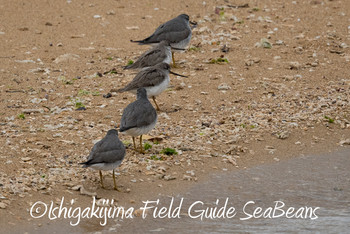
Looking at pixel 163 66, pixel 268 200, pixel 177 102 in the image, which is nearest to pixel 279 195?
pixel 268 200

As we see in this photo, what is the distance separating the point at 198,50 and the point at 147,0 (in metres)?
3.14

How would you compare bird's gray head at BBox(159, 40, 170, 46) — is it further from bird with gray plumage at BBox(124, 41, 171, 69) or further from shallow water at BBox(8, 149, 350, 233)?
shallow water at BBox(8, 149, 350, 233)

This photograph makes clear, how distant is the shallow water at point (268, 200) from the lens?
7.12 m

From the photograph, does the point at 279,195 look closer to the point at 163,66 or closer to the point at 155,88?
the point at 155,88

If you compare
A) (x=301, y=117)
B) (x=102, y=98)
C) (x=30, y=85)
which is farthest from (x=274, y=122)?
(x=30, y=85)

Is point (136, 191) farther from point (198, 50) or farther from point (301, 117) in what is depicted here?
point (198, 50)

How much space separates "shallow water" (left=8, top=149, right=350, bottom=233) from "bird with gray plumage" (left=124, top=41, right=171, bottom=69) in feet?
11.8

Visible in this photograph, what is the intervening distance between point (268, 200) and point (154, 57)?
15.0ft

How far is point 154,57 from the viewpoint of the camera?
38.1 feet

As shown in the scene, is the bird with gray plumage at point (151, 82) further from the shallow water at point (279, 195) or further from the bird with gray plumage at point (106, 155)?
the bird with gray plumage at point (106, 155)

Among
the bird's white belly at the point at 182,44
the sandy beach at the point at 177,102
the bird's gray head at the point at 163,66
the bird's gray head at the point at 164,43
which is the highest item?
the bird's gray head at the point at 164,43

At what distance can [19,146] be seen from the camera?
339 inches

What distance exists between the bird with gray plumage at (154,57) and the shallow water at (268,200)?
142 inches

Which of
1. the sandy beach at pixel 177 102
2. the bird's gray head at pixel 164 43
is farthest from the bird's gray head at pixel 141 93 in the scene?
the bird's gray head at pixel 164 43
